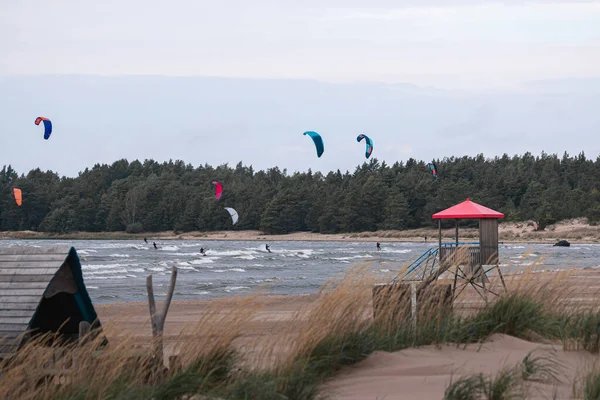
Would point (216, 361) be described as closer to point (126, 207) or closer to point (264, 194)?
point (264, 194)

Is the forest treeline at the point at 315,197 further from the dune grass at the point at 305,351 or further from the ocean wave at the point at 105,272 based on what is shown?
the dune grass at the point at 305,351

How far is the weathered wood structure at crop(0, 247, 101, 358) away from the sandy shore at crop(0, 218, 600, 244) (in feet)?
205

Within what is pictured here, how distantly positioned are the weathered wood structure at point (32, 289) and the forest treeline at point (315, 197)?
2854 inches

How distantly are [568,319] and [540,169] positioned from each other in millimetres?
107791

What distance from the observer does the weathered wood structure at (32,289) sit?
637 cm

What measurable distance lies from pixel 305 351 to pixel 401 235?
8432 cm

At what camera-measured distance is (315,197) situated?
10550 cm

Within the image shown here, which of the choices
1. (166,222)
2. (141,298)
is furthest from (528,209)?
(141,298)

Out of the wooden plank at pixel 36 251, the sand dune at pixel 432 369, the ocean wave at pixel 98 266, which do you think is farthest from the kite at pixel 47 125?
the sand dune at pixel 432 369

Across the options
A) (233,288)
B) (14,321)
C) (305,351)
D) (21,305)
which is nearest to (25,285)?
(21,305)

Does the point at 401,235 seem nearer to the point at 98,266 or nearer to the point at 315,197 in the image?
the point at 315,197

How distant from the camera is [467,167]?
110m

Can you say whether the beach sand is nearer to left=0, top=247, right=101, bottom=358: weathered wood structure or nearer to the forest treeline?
left=0, top=247, right=101, bottom=358: weathered wood structure

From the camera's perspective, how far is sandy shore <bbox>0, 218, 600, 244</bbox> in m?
71.8
